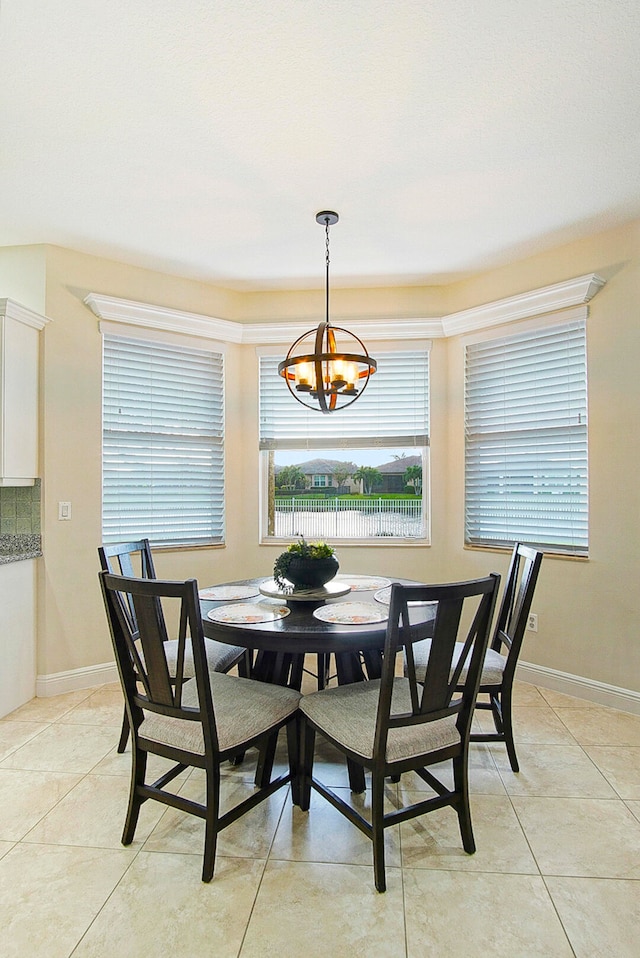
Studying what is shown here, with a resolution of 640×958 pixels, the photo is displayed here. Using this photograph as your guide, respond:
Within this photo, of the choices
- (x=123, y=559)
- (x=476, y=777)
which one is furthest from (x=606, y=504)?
(x=123, y=559)

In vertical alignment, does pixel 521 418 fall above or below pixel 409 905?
above

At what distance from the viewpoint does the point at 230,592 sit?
8.93 ft

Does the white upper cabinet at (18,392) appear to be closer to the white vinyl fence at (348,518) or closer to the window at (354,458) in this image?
Answer: the window at (354,458)

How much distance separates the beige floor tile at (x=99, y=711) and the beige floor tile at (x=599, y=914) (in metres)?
2.18

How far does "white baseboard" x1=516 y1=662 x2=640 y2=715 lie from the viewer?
311cm

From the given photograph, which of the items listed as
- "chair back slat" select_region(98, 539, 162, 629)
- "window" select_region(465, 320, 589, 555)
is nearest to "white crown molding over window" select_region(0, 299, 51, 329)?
"chair back slat" select_region(98, 539, 162, 629)

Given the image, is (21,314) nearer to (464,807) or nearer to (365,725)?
(365,725)

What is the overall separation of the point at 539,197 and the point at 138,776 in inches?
126

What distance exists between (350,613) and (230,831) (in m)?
0.90

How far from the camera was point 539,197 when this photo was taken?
2.84 metres

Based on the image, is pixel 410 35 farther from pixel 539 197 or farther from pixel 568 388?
pixel 568 388

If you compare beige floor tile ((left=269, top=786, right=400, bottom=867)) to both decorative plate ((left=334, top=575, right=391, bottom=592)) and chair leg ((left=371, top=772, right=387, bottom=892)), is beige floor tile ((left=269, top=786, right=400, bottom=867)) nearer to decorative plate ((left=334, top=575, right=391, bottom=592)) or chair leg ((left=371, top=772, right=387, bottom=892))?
chair leg ((left=371, top=772, right=387, bottom=892))

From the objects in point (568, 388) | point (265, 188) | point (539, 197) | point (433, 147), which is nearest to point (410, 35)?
point (433, 147)

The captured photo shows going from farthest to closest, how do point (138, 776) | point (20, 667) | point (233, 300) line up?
point (233, 300)
point (20, 667)
point (138, 776)
